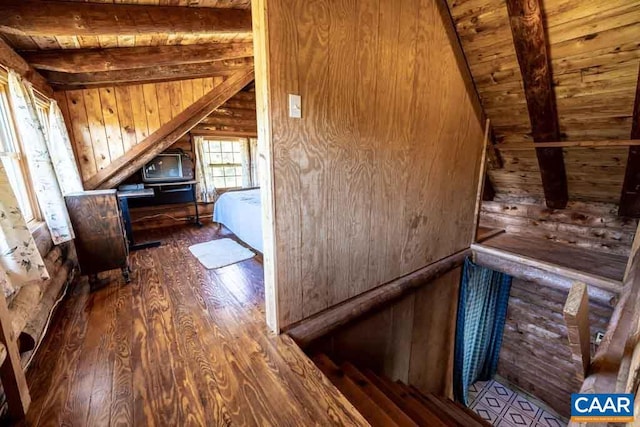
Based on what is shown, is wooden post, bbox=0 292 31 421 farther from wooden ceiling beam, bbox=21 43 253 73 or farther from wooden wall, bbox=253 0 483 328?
wooden ceiling beam, bbox=21 43 253 73

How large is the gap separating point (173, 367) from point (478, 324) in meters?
3.54

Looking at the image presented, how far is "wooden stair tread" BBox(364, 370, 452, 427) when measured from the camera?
5.97ft

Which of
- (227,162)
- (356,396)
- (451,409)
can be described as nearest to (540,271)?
(451,409)

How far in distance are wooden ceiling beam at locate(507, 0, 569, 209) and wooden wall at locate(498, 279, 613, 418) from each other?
1.47 metres

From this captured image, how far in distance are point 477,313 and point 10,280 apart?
4.23 metres

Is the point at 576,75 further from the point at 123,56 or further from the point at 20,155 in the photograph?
the point at 20,155

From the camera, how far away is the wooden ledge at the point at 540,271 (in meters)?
2.36

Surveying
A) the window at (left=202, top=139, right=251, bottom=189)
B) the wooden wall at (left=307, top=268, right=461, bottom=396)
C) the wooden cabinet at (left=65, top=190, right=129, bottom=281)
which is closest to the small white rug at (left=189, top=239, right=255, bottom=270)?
the wooden cabinet at (left=65, top=190, right=129, bottom=281)

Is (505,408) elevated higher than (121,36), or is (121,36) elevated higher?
(121,36)

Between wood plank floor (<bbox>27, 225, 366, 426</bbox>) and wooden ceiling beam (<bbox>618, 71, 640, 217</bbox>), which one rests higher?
wooden ceiling beam (<bbox>618, 71, 640, 217</bbox>)

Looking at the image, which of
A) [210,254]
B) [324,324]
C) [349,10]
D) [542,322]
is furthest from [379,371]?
[349,10]

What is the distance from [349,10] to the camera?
1.57 m

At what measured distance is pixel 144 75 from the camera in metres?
2.80

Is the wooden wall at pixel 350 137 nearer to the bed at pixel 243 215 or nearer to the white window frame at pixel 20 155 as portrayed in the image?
the bed at pixel 243 215
